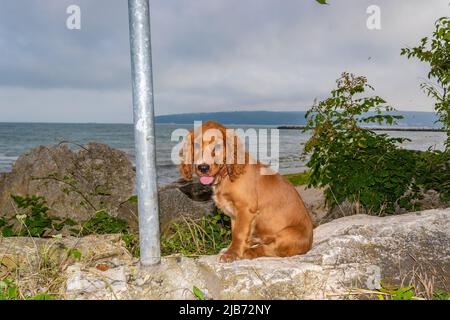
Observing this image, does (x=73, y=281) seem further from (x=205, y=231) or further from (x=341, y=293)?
(x=205, y=231)

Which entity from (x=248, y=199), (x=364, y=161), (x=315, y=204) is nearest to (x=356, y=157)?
(x=364, y=161)

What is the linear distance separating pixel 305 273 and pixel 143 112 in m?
1.63

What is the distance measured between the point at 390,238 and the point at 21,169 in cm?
650

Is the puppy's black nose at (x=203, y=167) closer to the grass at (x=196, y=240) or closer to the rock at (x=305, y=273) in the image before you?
the rock at (x=305, y=273)

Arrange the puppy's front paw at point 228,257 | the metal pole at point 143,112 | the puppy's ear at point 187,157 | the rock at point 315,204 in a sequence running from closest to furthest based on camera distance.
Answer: the metal pole at point 143,112 → the puppy's front paw at point 228,257 → the puppy's ear at point 187,157 → the rock at point 315,204

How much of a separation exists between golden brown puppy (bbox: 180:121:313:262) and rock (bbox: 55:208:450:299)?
469 mm

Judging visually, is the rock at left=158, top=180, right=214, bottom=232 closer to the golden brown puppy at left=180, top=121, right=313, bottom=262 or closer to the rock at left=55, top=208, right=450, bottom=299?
the golden brown puppy at left=180, top=121, right=313, bottom=262

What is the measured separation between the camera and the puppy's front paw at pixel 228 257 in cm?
367

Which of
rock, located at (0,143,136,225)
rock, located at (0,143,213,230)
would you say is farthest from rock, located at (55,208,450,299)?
rock, located at (0,143,136,225)

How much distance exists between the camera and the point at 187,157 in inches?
170

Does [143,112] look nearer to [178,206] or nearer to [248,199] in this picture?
[248,199]

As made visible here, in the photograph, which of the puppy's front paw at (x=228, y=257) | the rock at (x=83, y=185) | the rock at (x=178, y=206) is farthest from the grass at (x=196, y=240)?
the rock at (x=178, y=206)

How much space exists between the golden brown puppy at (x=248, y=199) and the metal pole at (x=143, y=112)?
113 centimetres
